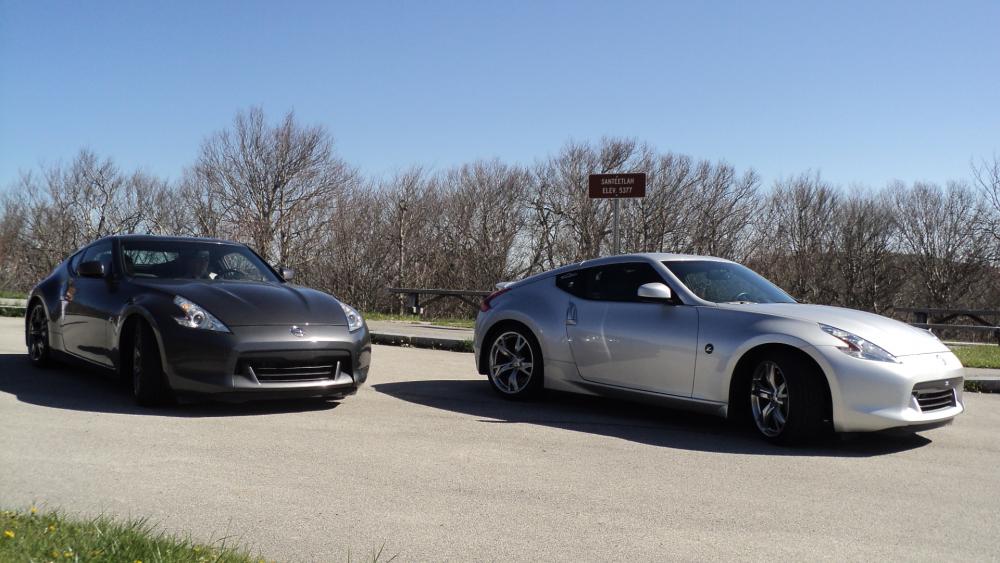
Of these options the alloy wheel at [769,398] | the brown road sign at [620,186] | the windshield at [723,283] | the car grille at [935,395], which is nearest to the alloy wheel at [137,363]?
A: the windshield at [723,283]

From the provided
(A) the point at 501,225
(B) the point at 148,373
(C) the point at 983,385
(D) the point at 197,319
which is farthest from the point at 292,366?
(A) the point at 501,225

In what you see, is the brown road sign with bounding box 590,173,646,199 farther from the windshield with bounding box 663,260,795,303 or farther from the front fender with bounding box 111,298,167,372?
the front fender with bounding box 111,298,167,372

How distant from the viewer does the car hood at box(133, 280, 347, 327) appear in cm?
673

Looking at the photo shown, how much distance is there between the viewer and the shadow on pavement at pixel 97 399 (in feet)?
22.4

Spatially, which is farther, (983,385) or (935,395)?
(983,385)

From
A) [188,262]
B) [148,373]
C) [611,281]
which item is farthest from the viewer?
[188,262]

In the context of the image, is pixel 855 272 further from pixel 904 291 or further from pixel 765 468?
pixel 765 468

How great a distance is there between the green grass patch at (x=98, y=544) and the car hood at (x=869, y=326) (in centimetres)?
437

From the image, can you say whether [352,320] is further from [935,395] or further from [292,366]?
[935,395]

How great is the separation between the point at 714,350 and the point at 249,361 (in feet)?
11.8

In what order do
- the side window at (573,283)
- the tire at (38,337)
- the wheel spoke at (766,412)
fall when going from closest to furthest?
the wheel spoke at (766,412)
the side window at (573,283)
the tire at (38,337)

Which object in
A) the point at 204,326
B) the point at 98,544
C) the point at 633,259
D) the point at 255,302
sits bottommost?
the point at 98,544

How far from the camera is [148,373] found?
22.0 ft

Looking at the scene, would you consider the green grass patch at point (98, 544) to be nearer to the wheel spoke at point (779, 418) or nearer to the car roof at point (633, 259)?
the wheel spoke at point (779, 418)
